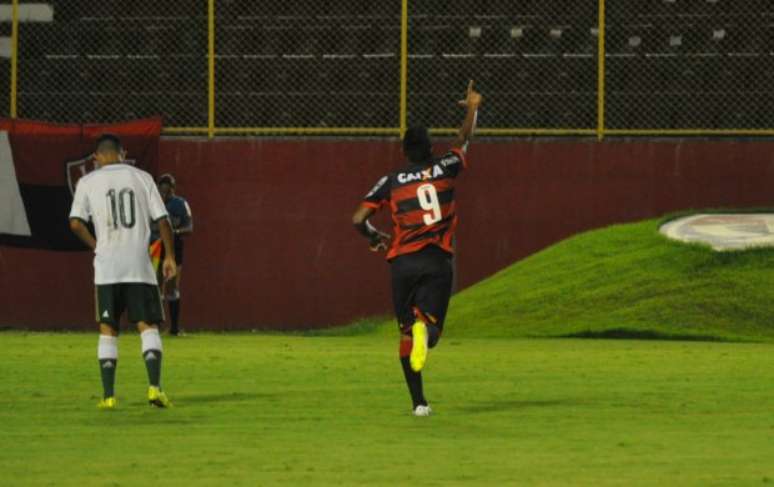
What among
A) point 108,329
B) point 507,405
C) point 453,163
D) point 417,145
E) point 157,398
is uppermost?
point 417,145

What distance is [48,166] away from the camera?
2839cm

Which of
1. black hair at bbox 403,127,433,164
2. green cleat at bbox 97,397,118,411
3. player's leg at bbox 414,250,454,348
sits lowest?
green cleat at bbox 97,397,118,411

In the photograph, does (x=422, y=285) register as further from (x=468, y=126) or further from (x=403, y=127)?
(x=403, y=127)

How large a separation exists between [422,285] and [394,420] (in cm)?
112

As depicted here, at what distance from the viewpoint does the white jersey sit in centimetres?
1448

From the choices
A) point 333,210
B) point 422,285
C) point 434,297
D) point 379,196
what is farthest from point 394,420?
point 333,210

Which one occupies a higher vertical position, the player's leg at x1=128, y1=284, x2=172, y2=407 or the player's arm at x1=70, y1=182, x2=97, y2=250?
the player's arm at x1=70, y1=182, x2=97, y2=250

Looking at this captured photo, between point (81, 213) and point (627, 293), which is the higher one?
point (81, 213)

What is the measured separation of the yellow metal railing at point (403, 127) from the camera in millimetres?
28438

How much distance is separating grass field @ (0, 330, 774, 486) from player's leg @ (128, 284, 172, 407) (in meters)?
0.25

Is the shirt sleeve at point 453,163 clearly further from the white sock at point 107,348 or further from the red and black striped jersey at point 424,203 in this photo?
the white sock at point 107,348

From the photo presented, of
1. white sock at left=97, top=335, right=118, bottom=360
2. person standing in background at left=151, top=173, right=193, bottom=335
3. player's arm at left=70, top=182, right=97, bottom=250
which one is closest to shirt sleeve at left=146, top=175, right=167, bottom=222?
→ player's arm at left=70, top=182, right=97, bottom=250

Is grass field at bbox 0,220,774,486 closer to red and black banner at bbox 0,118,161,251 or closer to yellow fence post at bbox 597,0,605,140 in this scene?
yellow fence post at bbox 597,0,605,140

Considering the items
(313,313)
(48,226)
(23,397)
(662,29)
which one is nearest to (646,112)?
(662,29)
